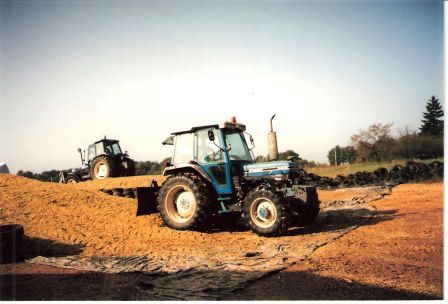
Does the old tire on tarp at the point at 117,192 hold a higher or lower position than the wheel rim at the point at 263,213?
higher

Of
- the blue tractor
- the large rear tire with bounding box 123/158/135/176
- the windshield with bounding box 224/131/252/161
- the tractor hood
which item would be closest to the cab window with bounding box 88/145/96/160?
the large rear tire with bounding box 123/158/135/176

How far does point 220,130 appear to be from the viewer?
26.1 ft

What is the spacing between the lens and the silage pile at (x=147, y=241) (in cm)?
473

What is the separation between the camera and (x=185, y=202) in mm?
8320

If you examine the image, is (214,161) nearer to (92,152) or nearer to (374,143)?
(92,152)

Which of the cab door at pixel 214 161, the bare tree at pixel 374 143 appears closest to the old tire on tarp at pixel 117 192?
the cab door at pixel 214 161

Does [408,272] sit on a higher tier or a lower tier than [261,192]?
lower

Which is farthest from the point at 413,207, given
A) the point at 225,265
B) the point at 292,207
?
the point at 225,265

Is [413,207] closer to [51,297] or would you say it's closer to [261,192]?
[261,192]

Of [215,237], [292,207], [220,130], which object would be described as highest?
[220,130]

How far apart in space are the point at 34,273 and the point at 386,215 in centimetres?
804

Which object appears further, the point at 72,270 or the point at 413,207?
the point at 413,207

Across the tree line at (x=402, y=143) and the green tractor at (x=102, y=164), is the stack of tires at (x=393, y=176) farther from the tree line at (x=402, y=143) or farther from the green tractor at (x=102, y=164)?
the green tractor at (x=102, y=164)

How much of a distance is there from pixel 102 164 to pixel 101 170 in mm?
314
